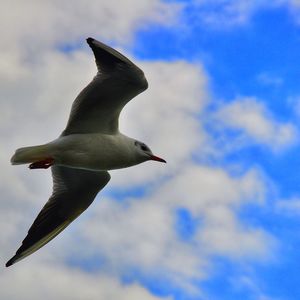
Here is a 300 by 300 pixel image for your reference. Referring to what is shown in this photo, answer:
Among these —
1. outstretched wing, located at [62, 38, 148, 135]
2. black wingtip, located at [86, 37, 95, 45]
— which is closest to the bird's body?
outstretched wing, located at [62, 38, 148, 135]

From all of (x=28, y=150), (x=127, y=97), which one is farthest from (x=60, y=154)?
(x=127, y=97)

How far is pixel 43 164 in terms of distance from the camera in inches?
590

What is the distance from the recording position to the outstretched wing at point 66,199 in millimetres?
16094

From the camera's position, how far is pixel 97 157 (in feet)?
48.6

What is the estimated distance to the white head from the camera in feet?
50.2

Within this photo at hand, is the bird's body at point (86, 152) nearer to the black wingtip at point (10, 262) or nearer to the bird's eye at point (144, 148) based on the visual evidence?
the bird's eye at point (144, 148)

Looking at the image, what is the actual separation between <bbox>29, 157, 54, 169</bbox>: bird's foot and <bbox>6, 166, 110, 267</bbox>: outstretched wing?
1415mm

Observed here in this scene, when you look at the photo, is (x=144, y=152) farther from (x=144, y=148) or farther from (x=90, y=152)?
(x=90, y=152)

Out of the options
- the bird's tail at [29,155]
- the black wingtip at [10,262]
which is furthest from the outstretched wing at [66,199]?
the bird's tail at [29,155]

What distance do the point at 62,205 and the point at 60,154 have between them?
74.1 inches

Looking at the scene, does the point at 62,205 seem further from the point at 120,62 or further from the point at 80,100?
the point at 120,62

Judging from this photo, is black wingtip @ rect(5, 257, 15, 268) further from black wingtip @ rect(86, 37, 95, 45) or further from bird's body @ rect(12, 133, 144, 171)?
black wingtip @ rect(86, 37, 95, 45)

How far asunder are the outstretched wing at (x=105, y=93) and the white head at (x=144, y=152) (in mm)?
507

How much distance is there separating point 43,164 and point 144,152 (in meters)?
1.84
